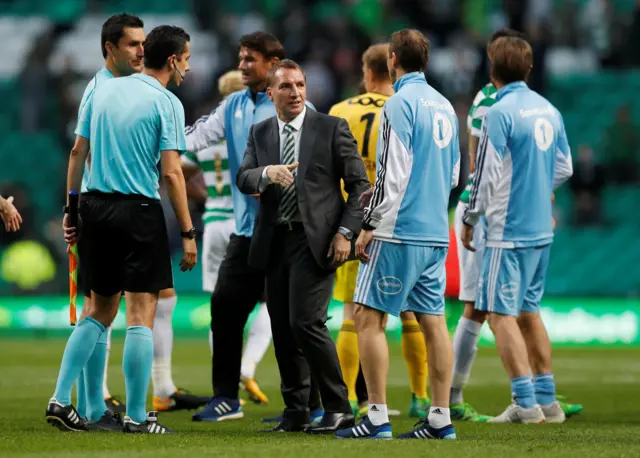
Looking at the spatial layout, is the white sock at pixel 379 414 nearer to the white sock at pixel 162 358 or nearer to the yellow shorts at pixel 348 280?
the yellow shorts at pixel 348 280

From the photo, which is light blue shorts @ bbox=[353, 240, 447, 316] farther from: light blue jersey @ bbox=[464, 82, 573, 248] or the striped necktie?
light blue jersey @ bbox=[464, 82, 573, 248]

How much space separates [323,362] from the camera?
7.59 m

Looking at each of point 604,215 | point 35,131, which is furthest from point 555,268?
point 35,131

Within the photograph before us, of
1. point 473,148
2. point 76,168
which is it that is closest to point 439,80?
point 473,148

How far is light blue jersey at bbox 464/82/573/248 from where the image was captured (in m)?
8.53

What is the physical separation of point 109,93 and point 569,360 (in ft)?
27.3

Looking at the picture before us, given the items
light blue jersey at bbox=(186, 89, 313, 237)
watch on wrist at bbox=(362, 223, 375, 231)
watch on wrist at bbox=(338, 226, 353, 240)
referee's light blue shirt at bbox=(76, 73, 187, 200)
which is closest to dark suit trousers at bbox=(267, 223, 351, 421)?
watch on wrist at bbox=(338, 226, 353, 240)

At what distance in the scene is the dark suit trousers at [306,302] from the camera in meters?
7.58

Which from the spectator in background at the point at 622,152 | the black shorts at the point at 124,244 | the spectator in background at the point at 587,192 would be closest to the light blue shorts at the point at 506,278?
the black shorts at the point at 124,244

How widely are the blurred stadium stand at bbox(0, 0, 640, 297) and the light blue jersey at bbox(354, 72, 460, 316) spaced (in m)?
11.5

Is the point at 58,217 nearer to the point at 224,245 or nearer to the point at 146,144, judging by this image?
the point at 224,245

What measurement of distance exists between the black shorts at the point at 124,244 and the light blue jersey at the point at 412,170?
1.20 meters

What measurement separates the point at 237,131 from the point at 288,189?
56.9 inches

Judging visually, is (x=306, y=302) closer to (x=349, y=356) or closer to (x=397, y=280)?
(x=397, y=280)
